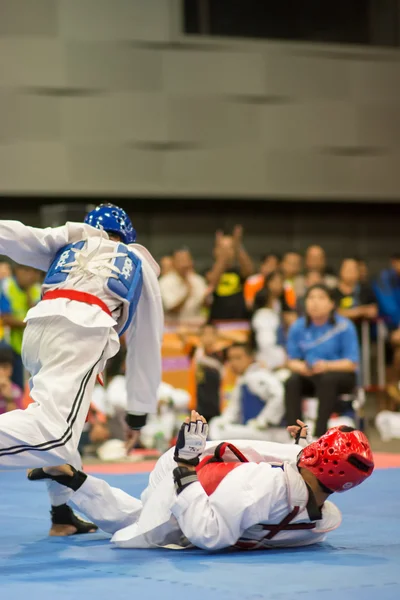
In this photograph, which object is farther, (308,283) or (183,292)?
(308,283)

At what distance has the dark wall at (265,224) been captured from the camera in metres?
13.9

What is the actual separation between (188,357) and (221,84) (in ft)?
17.6

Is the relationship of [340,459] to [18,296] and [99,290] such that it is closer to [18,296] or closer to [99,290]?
[99,290]

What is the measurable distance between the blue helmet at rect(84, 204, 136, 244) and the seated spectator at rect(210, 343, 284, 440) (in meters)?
4.08

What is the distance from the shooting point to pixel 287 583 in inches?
138

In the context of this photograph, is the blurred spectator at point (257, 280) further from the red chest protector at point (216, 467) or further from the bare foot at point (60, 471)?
the red chest protector at point (216, 467)

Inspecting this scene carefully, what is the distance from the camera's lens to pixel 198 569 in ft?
12.5

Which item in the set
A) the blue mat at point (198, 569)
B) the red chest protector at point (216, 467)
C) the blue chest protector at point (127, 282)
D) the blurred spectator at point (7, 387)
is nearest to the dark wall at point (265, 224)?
the blurred spectator at point (7, 387)

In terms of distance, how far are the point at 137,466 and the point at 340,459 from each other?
428 centimetres

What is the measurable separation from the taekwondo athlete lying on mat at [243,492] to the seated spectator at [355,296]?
21.0ft

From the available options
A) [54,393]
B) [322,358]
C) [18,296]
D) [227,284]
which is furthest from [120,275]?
[227,284]

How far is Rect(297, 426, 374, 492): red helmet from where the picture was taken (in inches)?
157

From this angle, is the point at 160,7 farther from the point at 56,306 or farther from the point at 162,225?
the point at 56,306

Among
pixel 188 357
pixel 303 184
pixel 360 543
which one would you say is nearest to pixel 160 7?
pixel 303 184
